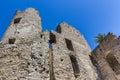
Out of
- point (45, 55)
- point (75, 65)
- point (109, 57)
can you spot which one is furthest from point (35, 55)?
point (109, 57)

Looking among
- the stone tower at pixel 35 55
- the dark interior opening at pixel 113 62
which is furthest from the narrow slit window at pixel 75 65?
the dark interior opening at pixel 113 62

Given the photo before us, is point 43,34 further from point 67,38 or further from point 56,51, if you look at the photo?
point 67,38

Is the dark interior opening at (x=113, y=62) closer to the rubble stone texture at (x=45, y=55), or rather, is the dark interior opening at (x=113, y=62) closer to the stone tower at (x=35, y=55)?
the rubble stone texture at (x=45, y=55)

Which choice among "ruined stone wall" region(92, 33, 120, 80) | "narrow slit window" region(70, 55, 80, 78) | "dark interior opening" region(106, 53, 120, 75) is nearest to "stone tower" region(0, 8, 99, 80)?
"narrow slit window" region(70, 55, 80, 78)

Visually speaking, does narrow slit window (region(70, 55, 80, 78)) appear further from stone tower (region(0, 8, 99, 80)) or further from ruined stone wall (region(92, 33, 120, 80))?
ruined stone wall (region(92, 33, 120, 80))

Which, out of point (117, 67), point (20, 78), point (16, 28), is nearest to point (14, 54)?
point (20, 78)

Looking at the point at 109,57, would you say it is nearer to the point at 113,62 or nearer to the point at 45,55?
the point at 113,62

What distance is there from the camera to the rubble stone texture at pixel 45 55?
6.20 m

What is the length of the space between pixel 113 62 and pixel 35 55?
8112 millimetres

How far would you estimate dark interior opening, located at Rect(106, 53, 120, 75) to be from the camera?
1159cm

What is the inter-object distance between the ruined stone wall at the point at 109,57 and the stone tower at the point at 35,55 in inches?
49.7

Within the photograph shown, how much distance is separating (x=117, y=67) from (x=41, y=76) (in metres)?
7.79

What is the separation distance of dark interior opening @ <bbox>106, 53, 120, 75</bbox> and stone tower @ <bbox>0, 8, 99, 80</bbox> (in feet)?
6.67

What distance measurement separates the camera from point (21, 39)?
27.6 feet
